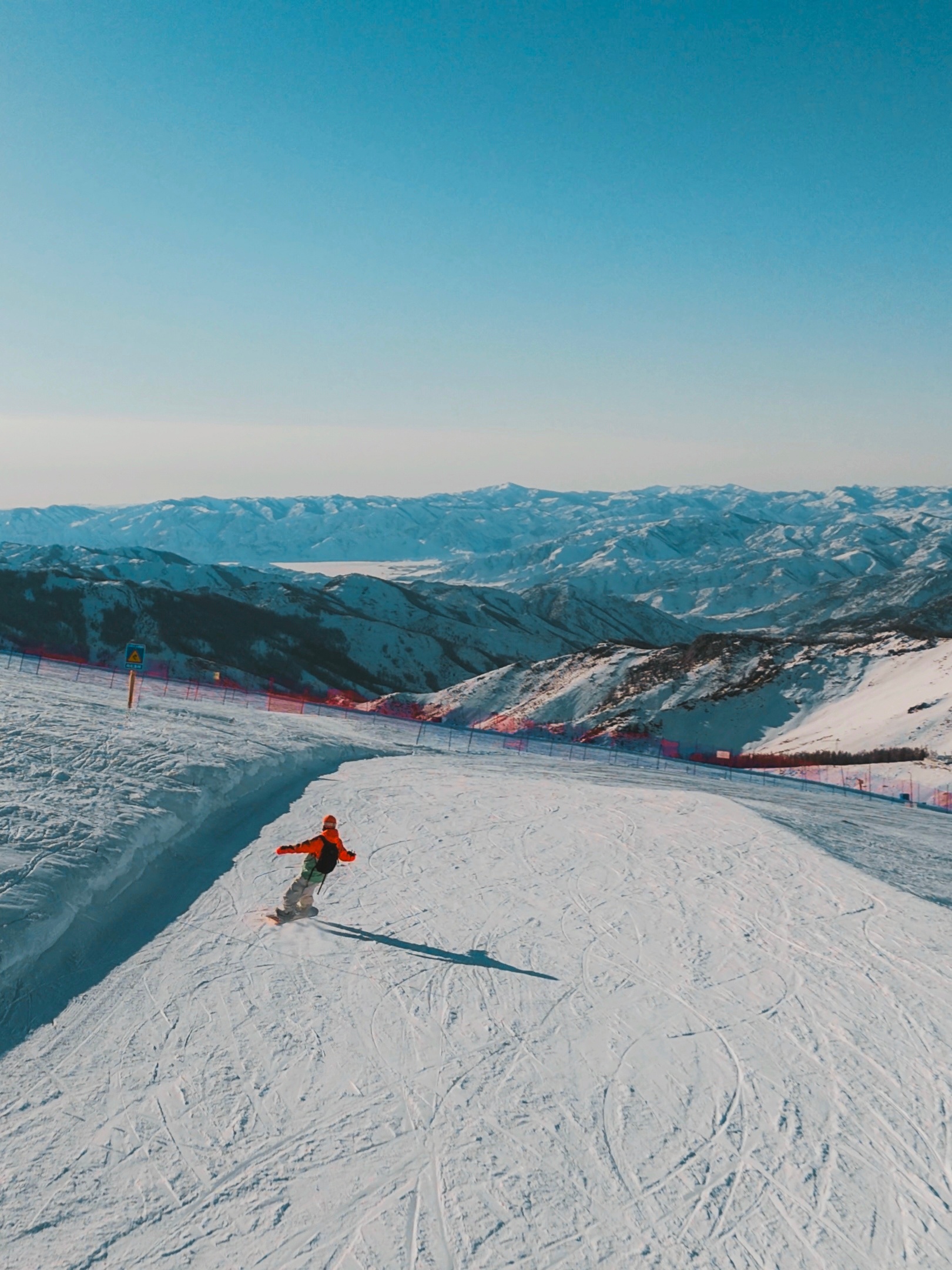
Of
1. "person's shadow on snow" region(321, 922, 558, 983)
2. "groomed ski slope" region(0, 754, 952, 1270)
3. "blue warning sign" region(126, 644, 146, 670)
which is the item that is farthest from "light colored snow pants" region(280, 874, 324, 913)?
"blue warning sign" region(126, 644, 146, 670)

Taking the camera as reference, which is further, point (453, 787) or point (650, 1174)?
point (453, 787)

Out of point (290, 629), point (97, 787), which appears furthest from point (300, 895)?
point (290, 629)

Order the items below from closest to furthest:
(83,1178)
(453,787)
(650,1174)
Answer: (83,1178) < (650,1174) < (453,787)

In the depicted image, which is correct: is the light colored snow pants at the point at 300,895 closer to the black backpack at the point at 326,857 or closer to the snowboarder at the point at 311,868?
the snowboarder at the point at 311,868

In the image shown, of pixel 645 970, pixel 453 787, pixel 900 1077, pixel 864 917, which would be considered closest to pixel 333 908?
pixel 645 970

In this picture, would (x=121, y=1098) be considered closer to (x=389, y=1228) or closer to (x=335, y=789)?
(x=389, y=1228)

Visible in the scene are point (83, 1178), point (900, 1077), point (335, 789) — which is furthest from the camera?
point (335, 789)
